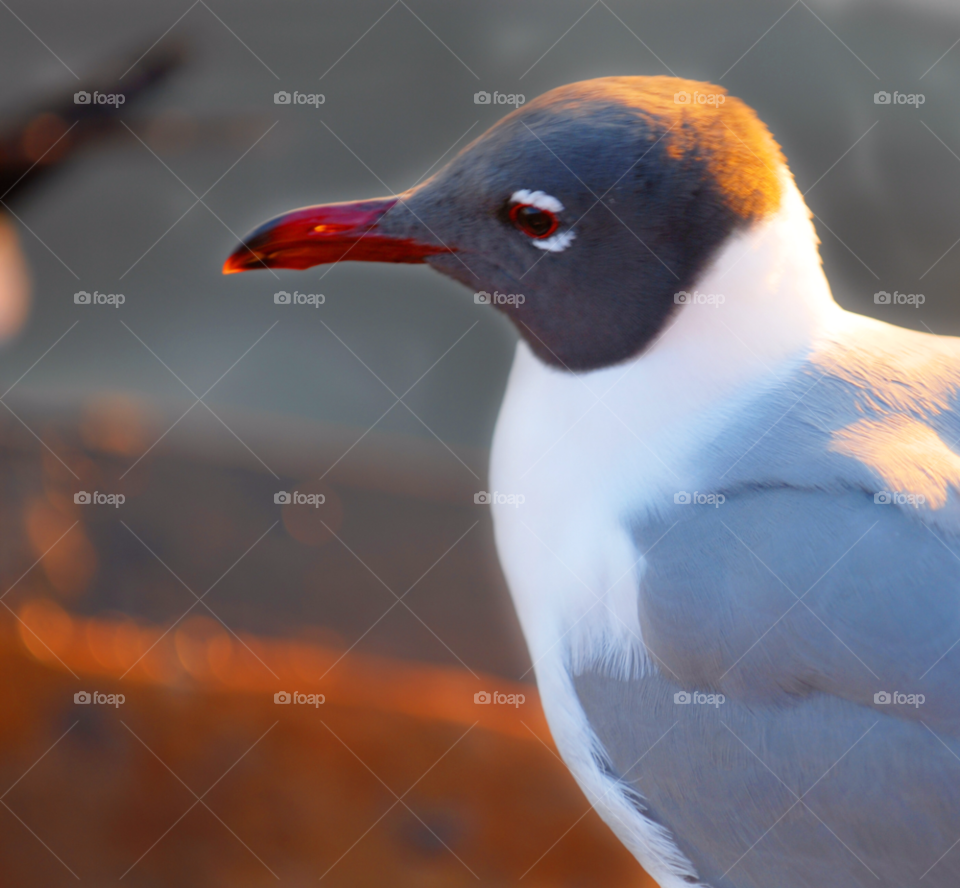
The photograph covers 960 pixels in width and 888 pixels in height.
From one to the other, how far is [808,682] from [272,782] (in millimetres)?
1061

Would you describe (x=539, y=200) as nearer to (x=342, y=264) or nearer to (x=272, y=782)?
(x=272, y=782)

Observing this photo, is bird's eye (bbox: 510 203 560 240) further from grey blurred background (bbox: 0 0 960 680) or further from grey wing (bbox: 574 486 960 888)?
grey blurred background (bbox: 0 0 960 680)

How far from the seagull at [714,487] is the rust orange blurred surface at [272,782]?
0.68m

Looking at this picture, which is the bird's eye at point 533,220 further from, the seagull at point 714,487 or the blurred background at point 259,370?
the blurred background at point 259,370

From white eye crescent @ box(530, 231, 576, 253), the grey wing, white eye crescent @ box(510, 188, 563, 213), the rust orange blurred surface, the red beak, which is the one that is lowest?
the rust orange blurred surface

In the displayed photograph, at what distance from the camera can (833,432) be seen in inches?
28.4

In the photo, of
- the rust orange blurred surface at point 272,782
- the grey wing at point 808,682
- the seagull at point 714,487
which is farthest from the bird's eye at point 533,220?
the rust orange blurred surface at point 272,782

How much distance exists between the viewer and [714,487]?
735mm

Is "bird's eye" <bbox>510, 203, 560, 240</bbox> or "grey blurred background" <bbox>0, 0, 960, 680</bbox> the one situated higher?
"bird's eye" <bbox>510, 203, 560, 240</bbox>

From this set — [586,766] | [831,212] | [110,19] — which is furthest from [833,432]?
[110,19]

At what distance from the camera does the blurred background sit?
5.04ft

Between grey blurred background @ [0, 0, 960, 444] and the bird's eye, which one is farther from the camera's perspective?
grey blurred background @ [0, 0, 960, 444]

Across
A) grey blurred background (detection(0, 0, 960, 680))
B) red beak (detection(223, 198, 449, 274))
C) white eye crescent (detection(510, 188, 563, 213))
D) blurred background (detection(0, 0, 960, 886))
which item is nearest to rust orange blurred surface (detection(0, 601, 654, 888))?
blurred background (detection(0, 0, 960, 886))

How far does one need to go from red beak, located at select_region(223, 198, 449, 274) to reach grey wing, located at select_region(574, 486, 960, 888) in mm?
343
